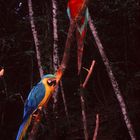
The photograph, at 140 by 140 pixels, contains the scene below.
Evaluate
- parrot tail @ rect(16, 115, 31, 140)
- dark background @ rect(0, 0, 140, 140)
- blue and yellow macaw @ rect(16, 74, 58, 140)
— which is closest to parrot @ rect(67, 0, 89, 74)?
blue and yellow macaw @ rect(16, 74, 58, 140)

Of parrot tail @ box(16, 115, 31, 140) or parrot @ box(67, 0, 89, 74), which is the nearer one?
parrot tail @ box(16, 115, 31, 140)

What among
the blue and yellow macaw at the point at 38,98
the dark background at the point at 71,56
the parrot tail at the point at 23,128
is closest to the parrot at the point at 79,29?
the blue and yellow macaw at the point at 38,98

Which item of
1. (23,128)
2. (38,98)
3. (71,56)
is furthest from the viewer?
(71,56)

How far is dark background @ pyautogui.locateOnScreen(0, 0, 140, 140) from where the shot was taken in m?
6.25

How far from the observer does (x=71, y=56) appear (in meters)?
7.02

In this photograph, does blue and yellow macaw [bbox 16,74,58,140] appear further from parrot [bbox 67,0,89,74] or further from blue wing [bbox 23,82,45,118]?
parrot [bbox 67,0,89,74]

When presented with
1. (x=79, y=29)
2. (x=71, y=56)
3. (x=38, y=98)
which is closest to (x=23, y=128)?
(x=38, y=98)

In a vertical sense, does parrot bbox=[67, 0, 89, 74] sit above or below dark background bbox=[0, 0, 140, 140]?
above

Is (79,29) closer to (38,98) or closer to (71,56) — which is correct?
(38,98)

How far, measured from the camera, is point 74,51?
23.1 feet

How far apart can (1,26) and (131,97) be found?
279 centimetres

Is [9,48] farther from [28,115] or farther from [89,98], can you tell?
[28,115]

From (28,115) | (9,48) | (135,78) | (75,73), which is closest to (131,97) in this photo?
(135,78)

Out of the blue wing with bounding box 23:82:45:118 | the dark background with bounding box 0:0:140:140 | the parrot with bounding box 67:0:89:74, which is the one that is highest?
the parrot with bounding box 67:0:89:74
